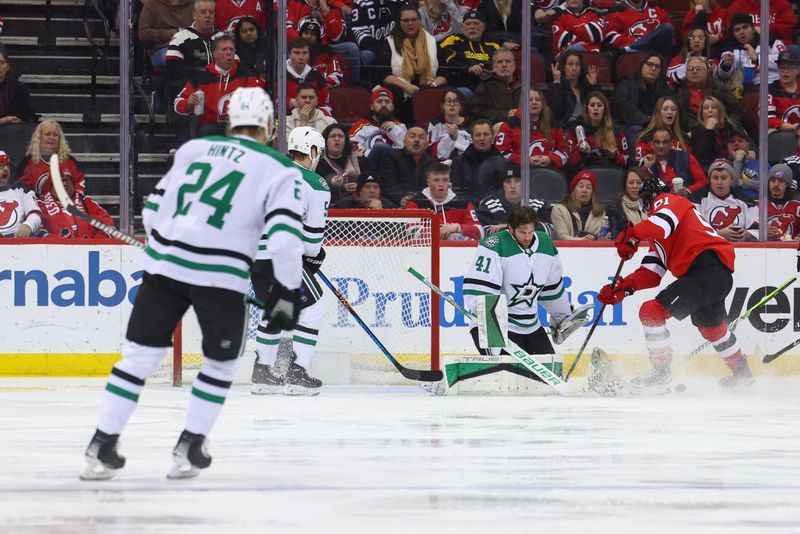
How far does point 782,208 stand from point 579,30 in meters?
1.64

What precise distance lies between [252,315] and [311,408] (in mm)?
1516

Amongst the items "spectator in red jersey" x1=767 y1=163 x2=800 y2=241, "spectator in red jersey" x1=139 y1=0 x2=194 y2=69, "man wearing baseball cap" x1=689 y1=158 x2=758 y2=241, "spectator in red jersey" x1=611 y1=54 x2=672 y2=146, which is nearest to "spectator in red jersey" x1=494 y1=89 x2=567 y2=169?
"spectator in red jersey" x1=611 y1=54 x2=672 y2=146

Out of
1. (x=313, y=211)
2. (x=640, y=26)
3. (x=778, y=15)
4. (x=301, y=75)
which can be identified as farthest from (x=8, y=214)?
(x=778, y=15)

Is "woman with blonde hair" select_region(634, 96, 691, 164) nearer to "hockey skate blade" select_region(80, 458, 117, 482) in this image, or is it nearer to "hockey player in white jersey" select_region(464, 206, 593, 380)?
"hockey player in white jersey" select_region(464, 206, 593, 380)

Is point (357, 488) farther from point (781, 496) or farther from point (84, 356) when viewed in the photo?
point (84, 356)

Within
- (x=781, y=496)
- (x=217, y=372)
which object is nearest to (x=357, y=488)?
(x=217, y=372)

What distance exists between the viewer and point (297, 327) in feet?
21.9

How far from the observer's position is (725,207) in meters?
8.22

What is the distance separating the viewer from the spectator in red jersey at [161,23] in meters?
7.77

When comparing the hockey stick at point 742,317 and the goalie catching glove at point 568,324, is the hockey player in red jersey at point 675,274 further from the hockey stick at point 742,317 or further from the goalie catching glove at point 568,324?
the hockey stick at point 742,317

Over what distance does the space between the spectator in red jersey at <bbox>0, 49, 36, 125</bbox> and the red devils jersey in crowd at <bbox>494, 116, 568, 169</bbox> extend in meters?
2.60

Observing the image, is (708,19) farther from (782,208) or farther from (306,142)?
(306,142)

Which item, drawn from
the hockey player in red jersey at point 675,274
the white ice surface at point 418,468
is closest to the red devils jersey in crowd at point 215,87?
the white ice surface at point 418,468

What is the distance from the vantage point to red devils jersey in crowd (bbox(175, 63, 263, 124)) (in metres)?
7.89
